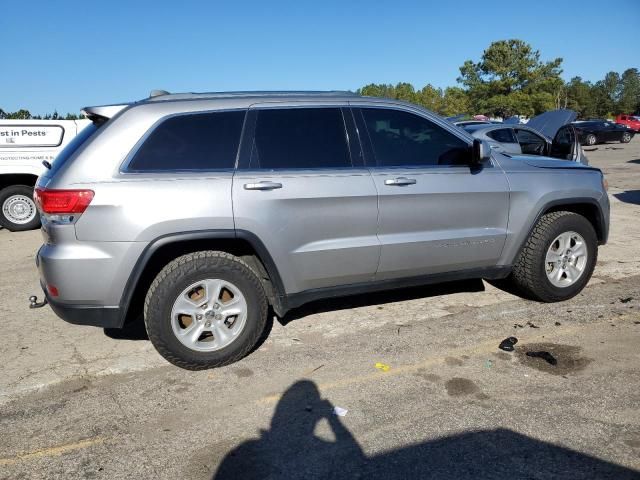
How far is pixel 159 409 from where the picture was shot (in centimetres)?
325

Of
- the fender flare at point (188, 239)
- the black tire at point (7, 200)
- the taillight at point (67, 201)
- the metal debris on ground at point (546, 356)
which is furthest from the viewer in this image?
the black tire at point (7, 200)

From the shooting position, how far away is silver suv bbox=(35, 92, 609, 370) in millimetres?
3383

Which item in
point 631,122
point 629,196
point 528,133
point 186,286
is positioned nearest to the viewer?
point 186,286

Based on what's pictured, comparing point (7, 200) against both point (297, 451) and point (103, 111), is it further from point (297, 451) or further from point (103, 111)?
point (297, 451)

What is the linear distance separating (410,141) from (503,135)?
33.4ft

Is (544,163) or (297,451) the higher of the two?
(544,163)

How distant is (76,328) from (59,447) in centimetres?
189

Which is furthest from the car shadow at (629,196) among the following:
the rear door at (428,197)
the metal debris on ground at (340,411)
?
the metal debris on ground at (340,411)

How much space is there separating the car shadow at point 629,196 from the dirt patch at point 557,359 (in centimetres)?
776

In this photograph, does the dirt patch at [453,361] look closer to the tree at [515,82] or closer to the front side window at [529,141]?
the front side window at [529,141]

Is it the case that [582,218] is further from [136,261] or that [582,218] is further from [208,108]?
[136,261]

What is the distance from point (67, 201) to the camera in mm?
3320

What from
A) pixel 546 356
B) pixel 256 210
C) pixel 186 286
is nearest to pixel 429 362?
pixel 546 356

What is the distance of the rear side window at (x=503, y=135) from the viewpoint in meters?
13.2
